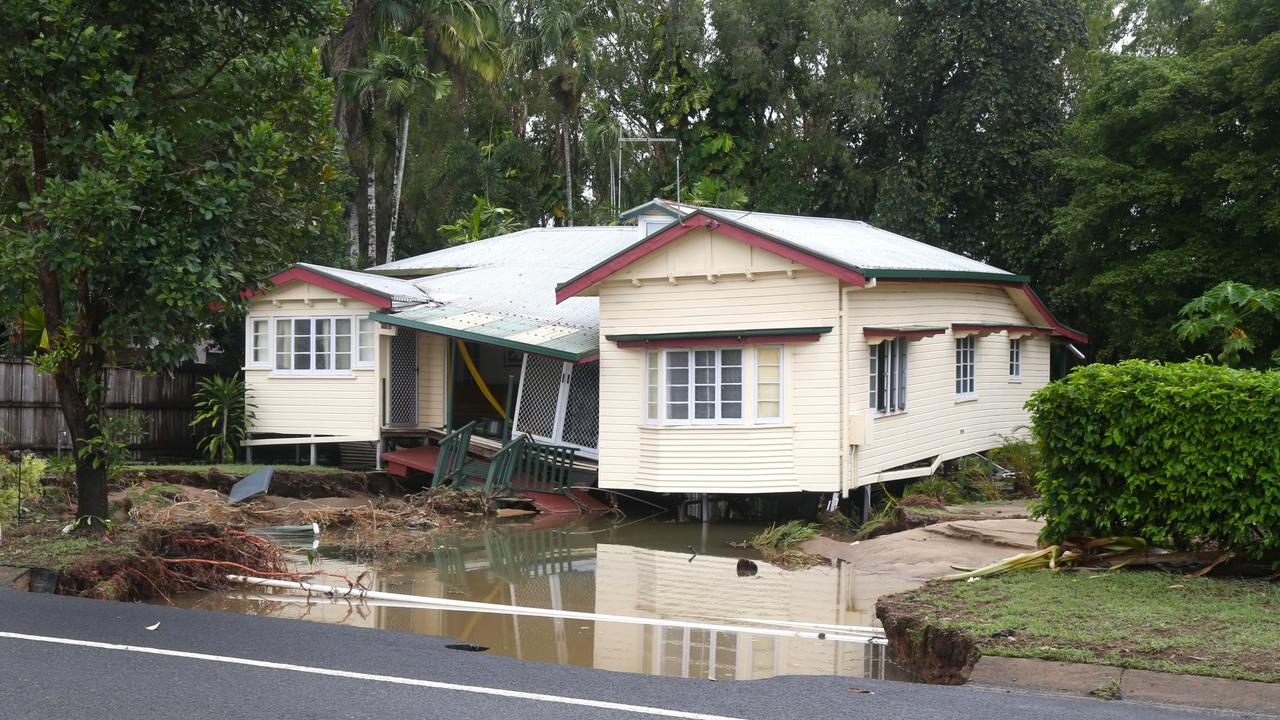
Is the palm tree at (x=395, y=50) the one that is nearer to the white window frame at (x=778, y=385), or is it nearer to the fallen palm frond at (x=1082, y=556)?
the white window frame at (x=778, y=385)

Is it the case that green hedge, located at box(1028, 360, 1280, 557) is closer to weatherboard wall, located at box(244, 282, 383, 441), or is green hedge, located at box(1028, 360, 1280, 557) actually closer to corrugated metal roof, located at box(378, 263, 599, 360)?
corrugated metal roof, located at box(378, 263, 599, 360)

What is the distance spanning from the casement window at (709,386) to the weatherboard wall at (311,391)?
21.2 ft

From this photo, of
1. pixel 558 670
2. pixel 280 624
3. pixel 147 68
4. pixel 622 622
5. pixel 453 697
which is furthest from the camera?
pixel 147 68

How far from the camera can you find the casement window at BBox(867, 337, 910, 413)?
62.0 feet

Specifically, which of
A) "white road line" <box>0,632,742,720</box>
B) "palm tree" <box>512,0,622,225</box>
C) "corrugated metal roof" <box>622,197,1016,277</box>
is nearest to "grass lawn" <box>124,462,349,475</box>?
"corrugated metal roof" <box>622,197,1016,277</box>

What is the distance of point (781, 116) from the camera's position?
135 ft

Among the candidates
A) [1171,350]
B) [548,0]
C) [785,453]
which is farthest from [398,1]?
[1171,350]

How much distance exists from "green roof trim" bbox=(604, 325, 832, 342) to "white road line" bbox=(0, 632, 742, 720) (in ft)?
34.9

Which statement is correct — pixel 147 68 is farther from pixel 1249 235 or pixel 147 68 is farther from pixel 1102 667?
pixel 1249 235

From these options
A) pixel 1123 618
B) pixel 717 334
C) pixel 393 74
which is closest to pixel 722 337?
pixel 717 334

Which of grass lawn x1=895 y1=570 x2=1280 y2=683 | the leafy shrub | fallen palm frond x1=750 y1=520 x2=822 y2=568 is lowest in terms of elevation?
fallen palm frond x1=750 y1=520 x2=822 y2=568

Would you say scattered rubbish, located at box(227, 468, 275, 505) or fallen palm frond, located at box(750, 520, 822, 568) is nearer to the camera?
fallen palm frond, located at box(750, 520, 822, 568)

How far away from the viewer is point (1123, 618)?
8.48 meters

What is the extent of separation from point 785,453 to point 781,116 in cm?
2541
